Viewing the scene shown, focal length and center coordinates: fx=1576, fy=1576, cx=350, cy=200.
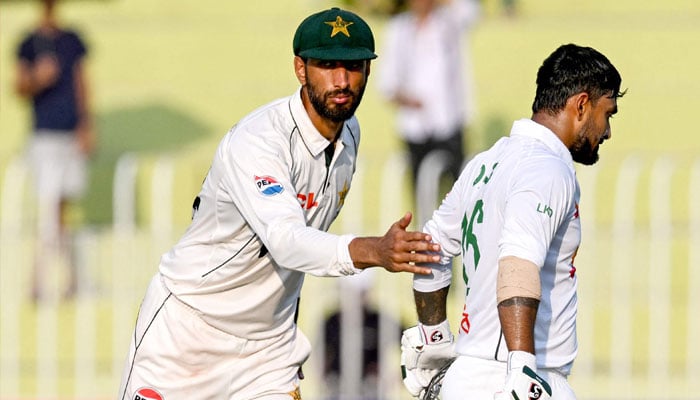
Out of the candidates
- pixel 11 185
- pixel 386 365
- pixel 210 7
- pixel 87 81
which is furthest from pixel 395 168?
pixel 210 7

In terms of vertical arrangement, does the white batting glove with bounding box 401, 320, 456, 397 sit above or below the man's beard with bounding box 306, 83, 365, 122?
below

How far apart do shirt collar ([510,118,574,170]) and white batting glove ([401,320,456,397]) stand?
941 millimetres

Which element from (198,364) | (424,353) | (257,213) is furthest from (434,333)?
(198,364)

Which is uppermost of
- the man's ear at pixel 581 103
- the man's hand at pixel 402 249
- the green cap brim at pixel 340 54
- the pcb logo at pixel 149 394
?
the green cap brim at pixel 340 54

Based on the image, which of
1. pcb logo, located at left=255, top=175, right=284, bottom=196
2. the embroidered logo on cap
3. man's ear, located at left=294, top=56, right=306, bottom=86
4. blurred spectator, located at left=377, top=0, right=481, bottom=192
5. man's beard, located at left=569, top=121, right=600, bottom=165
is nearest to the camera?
man's beard, located at left=569, top=121, right=600, bottom=165

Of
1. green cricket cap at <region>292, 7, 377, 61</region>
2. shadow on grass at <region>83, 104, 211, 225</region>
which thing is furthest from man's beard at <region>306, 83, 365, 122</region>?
shadow on grass at <region>83, 104, 211, 225</region>

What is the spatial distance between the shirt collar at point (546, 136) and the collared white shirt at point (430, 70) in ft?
20.7

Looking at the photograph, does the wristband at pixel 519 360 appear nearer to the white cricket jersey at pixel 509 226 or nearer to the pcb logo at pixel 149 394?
the white cricket jersey at pixel 509 226

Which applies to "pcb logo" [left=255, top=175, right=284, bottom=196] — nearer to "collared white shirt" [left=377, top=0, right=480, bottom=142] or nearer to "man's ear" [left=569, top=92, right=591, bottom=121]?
"man's ear" [left=569, top=92, right=591, bottom=121]

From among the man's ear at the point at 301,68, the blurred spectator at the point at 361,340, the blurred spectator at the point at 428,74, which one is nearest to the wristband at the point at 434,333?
the man's ear at the point at 301,68

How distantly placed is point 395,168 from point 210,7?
26.8 ft

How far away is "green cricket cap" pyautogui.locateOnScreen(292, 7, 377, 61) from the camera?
5.58 m

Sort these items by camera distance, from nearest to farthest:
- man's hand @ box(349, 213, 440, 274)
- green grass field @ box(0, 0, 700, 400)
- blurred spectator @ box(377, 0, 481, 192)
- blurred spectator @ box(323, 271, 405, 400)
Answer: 1. man's hand @ box(349, 213, 440, 274)
2. blurred spectator @ box(323, 271, 405, 400)
3. blurred spectator @ box(377, 0, 481, 192)
4. green grass field @ box(0, 0, 700, 400)

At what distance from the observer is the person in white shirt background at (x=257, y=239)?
561 cm
